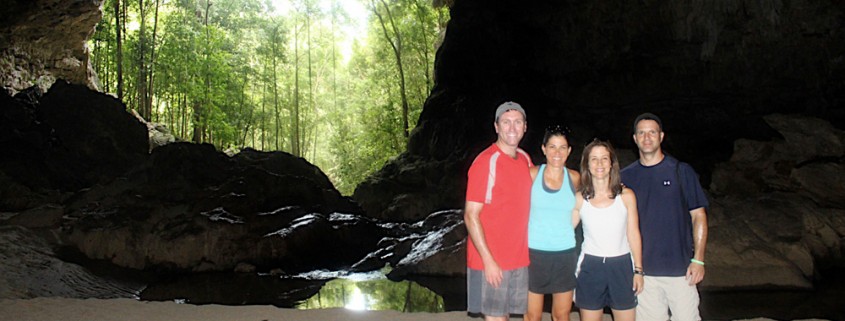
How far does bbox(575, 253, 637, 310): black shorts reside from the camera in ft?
9.24

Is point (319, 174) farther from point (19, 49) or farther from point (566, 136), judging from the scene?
point (566, 136)

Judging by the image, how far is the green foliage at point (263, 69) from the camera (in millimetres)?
20766

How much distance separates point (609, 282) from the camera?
9.28 ft

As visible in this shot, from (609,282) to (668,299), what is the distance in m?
0.38

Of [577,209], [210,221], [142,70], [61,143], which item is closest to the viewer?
[577,209]

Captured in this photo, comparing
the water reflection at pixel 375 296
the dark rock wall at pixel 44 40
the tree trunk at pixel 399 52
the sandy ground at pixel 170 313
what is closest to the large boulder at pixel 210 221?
the water reflection at pixel 375 296

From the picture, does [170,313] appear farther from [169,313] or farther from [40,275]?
[40,275]

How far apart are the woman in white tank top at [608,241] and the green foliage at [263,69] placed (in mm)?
19622

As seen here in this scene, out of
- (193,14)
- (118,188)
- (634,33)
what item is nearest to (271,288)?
(118,188)

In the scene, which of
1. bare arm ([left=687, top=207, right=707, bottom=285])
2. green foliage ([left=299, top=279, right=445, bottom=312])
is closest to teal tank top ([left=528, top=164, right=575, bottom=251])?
bare arm ([left=687, top=207, right=707, bottom=285])

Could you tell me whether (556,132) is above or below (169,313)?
above

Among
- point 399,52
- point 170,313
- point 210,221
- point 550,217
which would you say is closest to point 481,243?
point 550,217

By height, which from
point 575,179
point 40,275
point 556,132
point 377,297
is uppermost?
point 556,132

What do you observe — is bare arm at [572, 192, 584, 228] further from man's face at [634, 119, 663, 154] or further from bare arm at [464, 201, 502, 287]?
bare arm at [464, 201, 502, 287]
